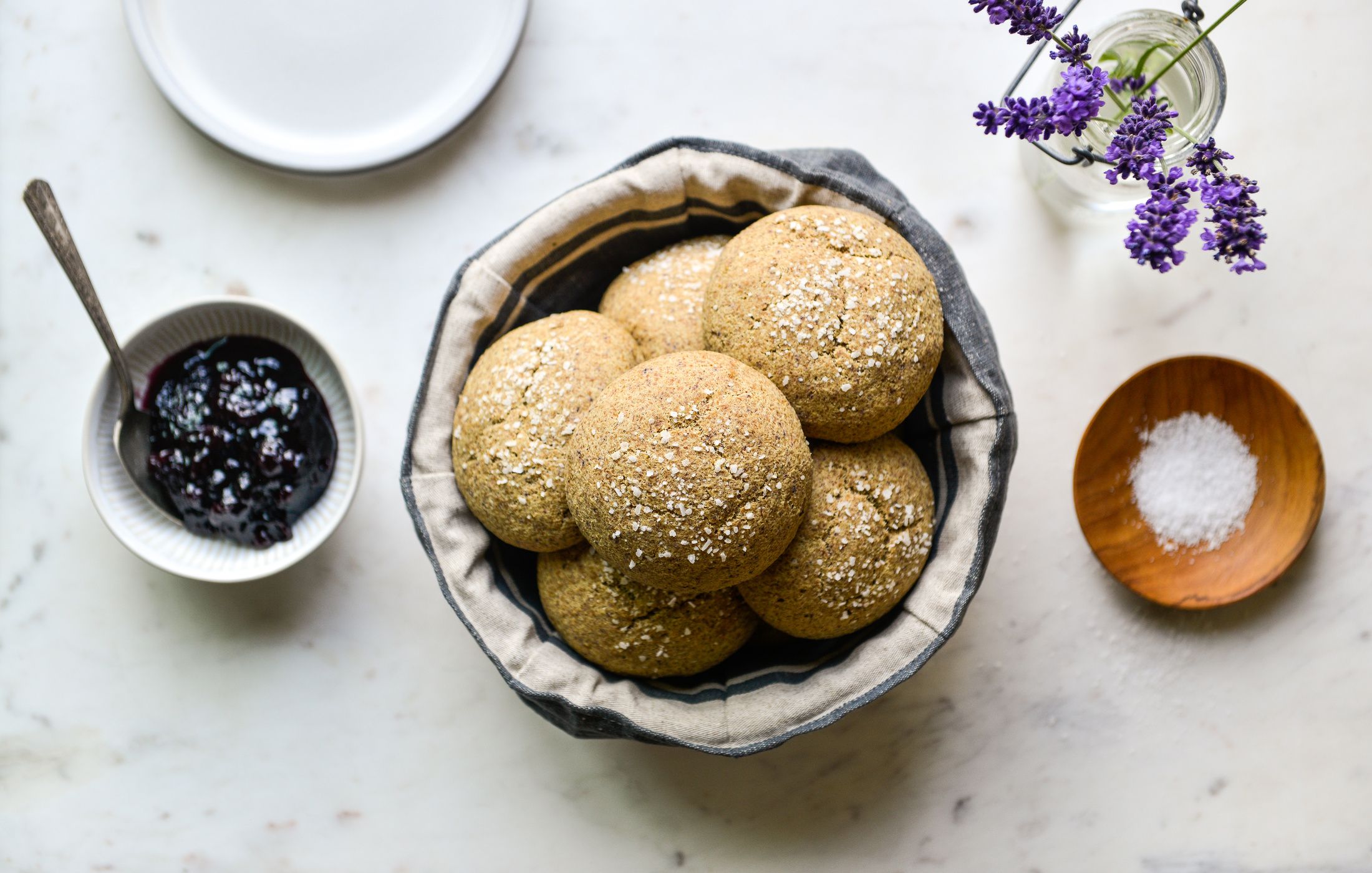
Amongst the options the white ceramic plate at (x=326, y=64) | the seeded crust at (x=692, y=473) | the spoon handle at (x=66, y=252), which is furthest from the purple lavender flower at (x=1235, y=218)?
the spoon handle at (x=66, y=252)

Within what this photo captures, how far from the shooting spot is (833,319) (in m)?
1.00

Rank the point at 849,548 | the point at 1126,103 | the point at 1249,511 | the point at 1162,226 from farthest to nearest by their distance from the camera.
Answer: the point at 1249,511 < the point at 1126,103 < the point at 849,548 < the point at 1162,226

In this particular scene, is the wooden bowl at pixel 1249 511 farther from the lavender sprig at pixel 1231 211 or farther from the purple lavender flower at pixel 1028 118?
the purple lavender flower at pixel 1028 118

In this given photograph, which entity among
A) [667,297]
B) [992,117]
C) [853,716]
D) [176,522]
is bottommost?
[176,522]

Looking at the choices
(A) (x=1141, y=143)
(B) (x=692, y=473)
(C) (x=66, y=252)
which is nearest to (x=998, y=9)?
(A) (x=1141, y=143)

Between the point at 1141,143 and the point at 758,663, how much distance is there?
29.8 inches

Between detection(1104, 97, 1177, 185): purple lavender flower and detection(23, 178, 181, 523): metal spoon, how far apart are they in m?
1.24

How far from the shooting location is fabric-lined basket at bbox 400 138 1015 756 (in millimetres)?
1070

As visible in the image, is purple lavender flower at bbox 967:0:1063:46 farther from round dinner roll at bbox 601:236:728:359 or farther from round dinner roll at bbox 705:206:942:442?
round dinner roll at bbox 601:236:728:359

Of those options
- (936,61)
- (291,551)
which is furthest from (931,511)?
(291,551)

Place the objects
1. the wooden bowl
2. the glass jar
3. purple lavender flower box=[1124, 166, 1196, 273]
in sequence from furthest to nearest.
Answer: the wooden bowl, the glass jar, purple lavender flower box=[1124, 166, 1196, 273]

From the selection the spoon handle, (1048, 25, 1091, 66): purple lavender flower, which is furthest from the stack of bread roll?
the spoon handle

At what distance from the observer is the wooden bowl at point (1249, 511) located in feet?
4.26

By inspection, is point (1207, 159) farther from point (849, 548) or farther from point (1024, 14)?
point (849, 548)
